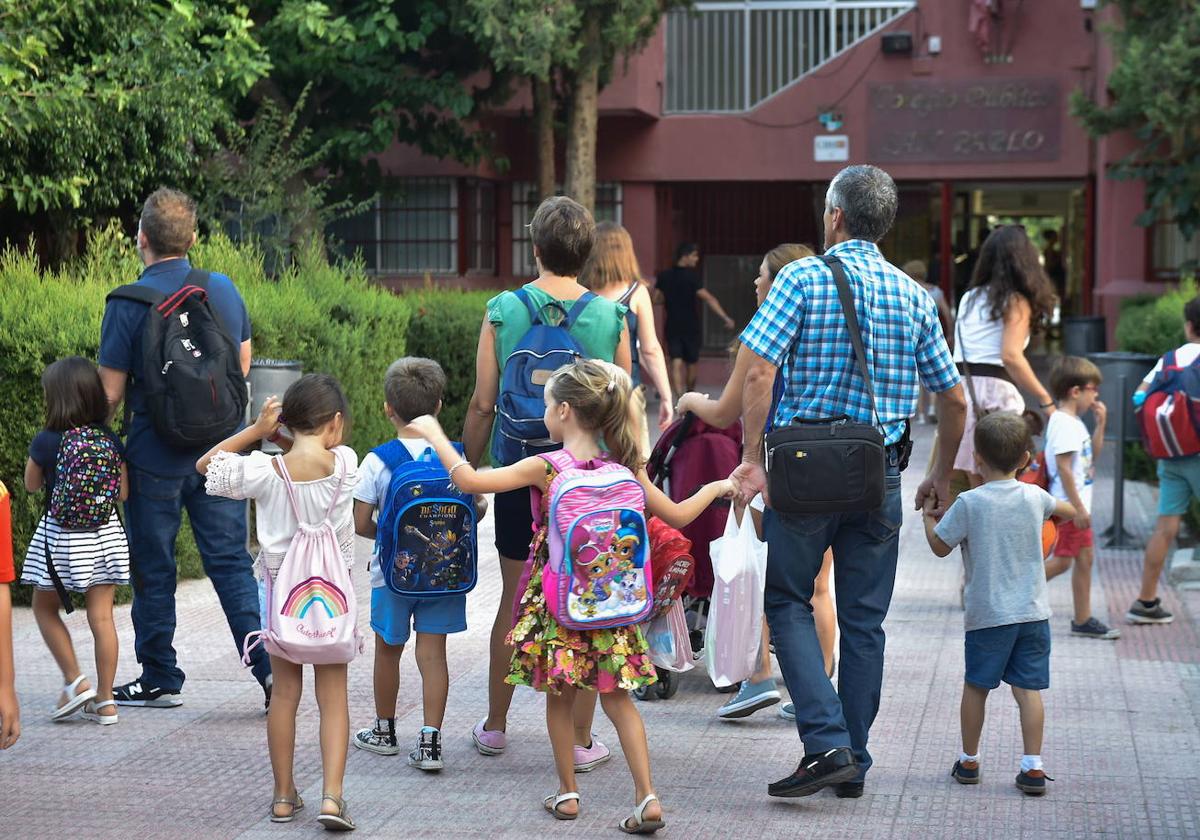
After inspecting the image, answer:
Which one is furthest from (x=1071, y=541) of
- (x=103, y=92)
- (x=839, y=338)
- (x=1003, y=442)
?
(x=103, y=92)

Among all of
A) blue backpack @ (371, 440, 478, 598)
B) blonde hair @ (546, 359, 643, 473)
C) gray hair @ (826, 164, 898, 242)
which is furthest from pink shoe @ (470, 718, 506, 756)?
gray hair @ (826, 164, 898, 242)

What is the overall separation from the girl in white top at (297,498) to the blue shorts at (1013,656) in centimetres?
201

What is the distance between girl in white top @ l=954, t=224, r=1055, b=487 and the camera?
23.7 ft

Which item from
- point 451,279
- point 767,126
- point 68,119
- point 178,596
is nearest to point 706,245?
point 767,126

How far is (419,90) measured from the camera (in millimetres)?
17562

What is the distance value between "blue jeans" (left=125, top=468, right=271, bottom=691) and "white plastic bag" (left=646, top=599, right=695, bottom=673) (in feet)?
5.14

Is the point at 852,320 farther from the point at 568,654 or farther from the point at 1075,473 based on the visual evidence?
the point at 1075,473

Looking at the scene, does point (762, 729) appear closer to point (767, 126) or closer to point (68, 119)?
point (68, 119)

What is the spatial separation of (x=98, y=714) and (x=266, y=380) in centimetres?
297

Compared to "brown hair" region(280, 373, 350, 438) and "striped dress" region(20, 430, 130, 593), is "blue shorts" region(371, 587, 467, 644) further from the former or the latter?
"striped dress" region(20, 430, 130, 593)

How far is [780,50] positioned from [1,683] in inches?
737

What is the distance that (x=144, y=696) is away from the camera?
6.11 m

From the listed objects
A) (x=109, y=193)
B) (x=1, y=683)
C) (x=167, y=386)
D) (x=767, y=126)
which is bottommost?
(x=1, y=683)

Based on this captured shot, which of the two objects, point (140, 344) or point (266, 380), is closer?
point (140, 344)
